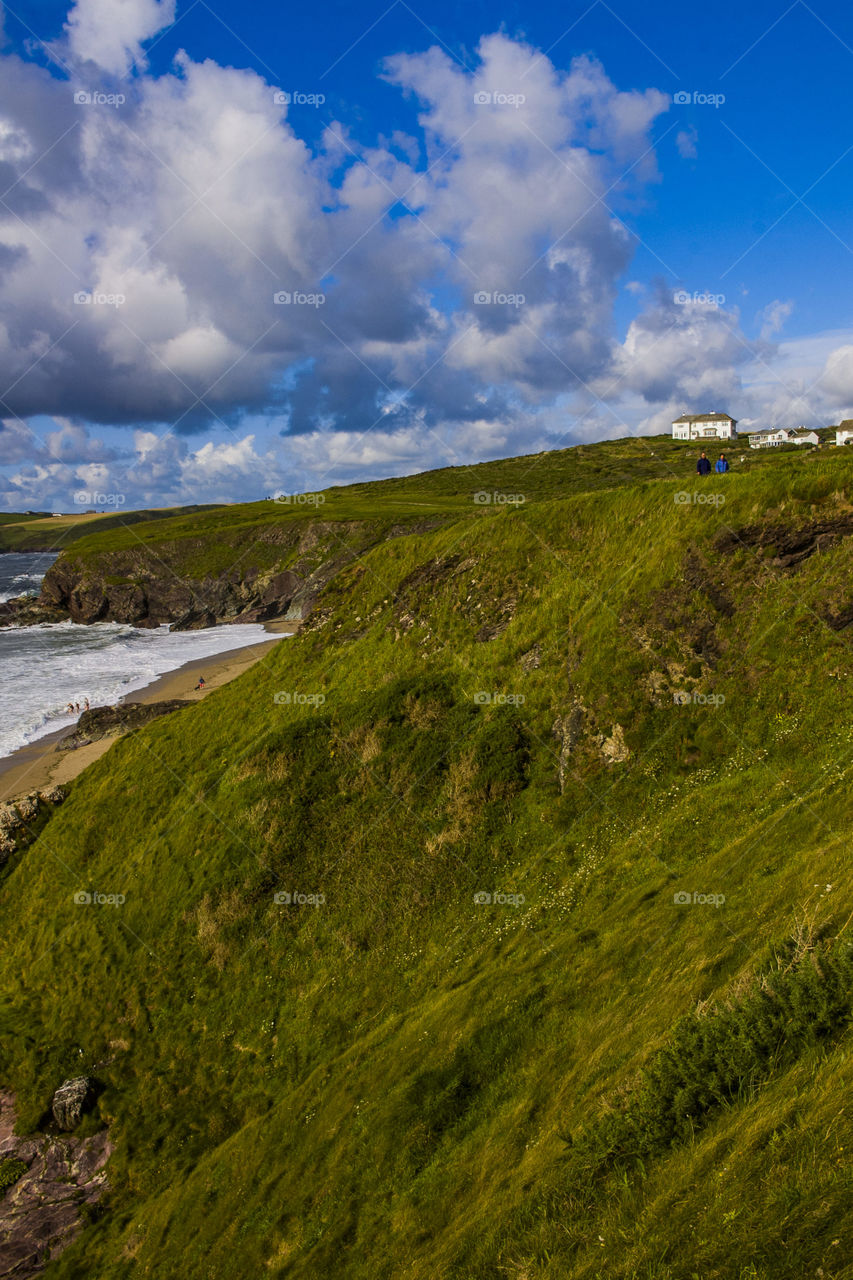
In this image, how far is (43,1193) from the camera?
60.2 feet

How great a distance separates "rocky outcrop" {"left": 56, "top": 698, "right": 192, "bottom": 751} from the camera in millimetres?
52688

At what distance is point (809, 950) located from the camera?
9102 mm

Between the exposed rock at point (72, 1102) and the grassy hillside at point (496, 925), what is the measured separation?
2.32 feet

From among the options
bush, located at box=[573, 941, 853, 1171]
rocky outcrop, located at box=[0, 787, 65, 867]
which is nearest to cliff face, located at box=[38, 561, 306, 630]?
rocky outcrop, located at box=[0, 787, 65, 867]

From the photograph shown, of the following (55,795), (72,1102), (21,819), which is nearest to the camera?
(72,1102)

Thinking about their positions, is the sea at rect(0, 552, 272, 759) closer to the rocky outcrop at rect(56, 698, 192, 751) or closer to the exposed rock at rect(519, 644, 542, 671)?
the rocky outcrop at rect(56, 698, 192, 751)

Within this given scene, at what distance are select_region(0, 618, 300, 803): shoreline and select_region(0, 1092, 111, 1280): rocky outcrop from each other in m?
20.2

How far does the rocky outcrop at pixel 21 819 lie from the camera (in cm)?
3200

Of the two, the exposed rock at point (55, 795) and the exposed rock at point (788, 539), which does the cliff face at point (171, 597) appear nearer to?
the exposed rock at point (55, 795)

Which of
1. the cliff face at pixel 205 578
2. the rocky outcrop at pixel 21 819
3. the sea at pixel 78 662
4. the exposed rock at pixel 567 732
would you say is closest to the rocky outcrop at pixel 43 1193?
the rocky outcrop at pixel 21 819

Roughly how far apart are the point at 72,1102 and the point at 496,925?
14847 millimetres

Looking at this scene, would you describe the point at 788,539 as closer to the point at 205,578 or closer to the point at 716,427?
the point at 205,578

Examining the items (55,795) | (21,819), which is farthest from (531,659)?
(21,819)

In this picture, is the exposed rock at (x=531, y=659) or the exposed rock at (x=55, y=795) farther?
the exposed rock at (x=55, y=795)
